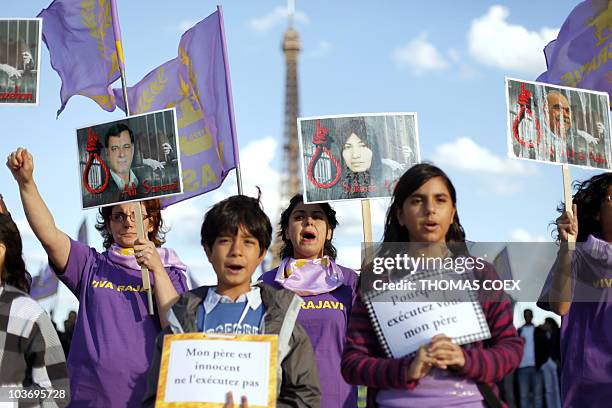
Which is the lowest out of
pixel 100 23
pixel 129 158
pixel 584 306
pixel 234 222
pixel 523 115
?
pixel 584 306

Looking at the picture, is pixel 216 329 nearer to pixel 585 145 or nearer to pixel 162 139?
pixel 162 139

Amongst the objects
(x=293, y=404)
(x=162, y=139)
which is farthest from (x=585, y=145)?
(x=293, y=404)

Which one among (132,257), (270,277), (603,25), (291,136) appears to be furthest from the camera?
(291,136)

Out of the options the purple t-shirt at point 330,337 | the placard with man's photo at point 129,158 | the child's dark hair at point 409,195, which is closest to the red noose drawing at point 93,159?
the placard with man's photo at point 129,158

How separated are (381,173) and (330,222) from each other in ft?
1.57

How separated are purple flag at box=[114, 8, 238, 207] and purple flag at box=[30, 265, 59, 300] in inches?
296

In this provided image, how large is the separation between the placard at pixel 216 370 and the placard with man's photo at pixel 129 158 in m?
2.09

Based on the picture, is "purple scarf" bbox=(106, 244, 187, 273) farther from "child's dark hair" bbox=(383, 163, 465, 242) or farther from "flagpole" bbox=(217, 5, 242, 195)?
"child's dark hair" bbox=(383, 163, 465, 242)

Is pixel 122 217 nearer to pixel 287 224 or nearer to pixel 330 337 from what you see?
pixel 287 224

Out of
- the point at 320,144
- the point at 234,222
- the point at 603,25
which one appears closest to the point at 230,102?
the point at 320,144

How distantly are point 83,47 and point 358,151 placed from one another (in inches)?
95.9

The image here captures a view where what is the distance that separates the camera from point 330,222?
6.30 metres

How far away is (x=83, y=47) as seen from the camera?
722cm

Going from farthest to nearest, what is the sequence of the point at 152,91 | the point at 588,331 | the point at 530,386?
the point at 530,386, the point at 152,91, the point at 588,331
